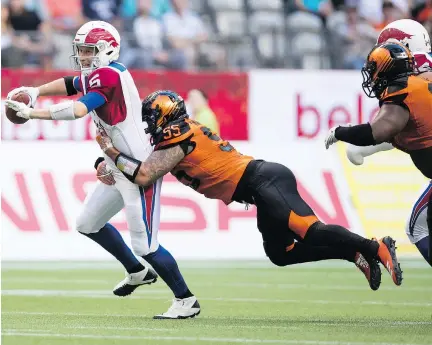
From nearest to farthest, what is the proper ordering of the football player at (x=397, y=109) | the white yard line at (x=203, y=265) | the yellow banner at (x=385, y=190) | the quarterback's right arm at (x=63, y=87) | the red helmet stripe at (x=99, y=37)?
the football player at (x=397, y=109) < the red helmet stripe at (x=99, y=37) < the quarterback's right arm at (x=63, y=87) < the white yard line at (x=203, y=265) < the yellow banner at (x=385, y=190)

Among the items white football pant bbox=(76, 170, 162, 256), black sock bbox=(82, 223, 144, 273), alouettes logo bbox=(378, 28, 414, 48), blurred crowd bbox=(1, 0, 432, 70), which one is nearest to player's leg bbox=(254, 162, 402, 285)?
white football pant bbox=(76, 170, 162, 256)

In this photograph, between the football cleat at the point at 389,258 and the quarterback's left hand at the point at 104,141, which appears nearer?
the football cleat at the point at 389,258

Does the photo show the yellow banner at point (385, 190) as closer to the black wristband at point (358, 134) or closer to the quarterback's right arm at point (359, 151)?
the quarterback's right arm at point (359, 151)

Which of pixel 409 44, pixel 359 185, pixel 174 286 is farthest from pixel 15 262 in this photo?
pixel 409 44

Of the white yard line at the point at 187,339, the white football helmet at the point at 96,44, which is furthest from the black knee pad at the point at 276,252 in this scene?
the white football helmet at the point at 96,44

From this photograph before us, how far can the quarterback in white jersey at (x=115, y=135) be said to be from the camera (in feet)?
23.9

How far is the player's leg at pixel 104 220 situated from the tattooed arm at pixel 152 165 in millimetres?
407

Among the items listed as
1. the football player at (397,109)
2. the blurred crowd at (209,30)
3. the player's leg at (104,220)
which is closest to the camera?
the football player at (397,109)

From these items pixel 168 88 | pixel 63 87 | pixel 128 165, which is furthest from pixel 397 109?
pixel 168 88

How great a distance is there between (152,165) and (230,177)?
0.50 meters

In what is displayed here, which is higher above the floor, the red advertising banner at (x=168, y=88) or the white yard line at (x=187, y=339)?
the red advertising banner at (x=168, y=88)

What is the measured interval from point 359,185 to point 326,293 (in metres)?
3.15

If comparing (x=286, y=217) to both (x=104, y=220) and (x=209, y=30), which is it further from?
(x=209, y=30)

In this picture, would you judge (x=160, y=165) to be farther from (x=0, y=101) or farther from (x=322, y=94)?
(x=322, y=94)
